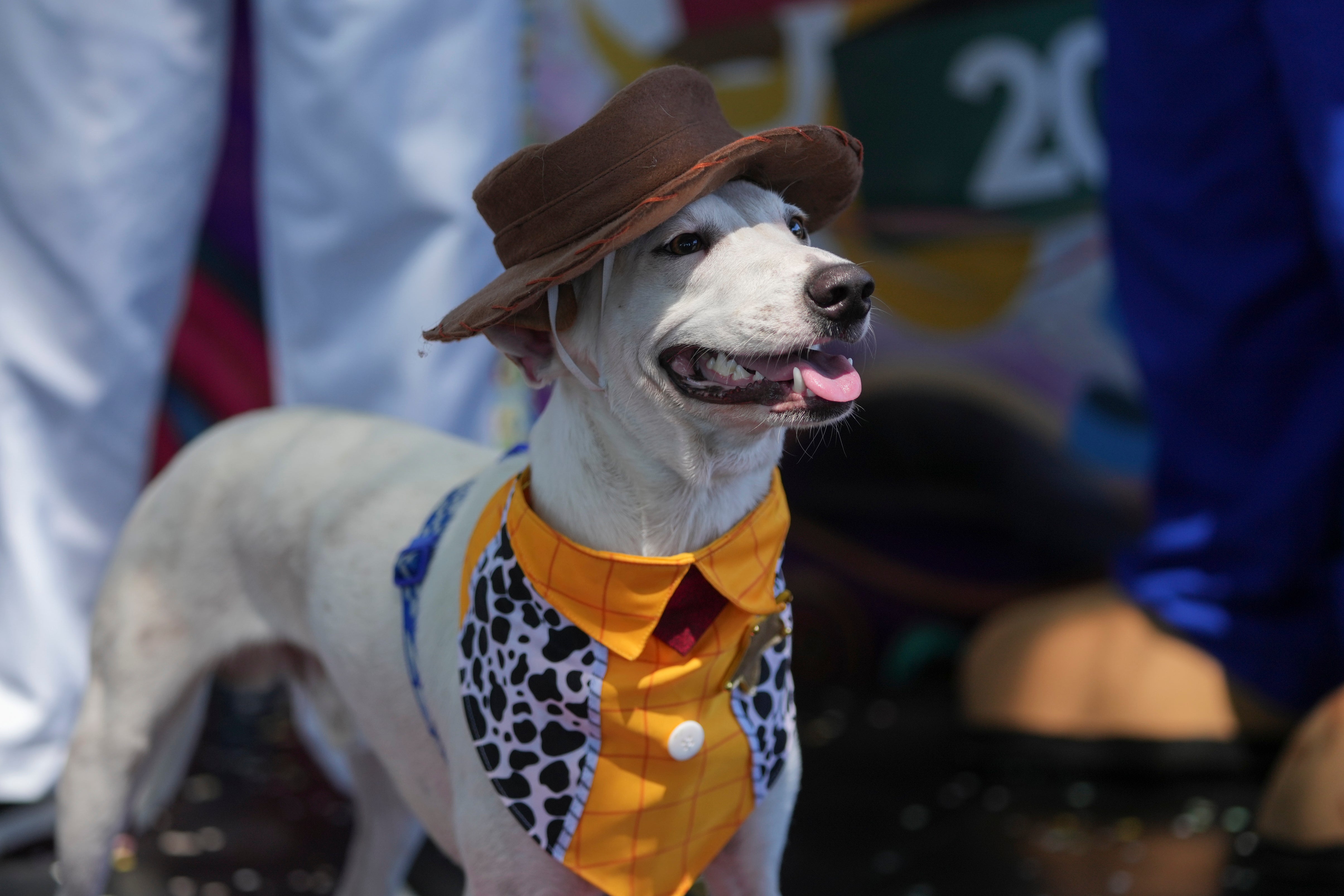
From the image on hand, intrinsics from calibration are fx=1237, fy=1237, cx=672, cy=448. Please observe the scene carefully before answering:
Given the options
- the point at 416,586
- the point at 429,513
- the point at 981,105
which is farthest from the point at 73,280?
the point at 981,105

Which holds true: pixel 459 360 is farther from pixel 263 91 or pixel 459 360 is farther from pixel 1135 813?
pixel 1135 813

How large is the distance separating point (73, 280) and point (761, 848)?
5.84ft

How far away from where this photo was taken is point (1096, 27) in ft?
9.90

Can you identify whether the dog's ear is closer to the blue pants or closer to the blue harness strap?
the blue harness strap

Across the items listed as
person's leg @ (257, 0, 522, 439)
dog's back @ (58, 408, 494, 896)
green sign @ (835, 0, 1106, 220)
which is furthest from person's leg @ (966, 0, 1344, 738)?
dog's back @ (58, 408, 494, 896)

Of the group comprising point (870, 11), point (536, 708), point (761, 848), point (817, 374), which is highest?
point (817, 374)

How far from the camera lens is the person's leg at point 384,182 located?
88.1 inches

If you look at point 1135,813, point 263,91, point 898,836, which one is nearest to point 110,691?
point 263,91

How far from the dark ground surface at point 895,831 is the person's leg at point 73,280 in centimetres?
35

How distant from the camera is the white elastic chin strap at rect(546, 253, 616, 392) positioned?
1.34 m

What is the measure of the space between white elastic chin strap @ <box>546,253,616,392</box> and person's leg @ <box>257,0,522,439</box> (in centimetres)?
93

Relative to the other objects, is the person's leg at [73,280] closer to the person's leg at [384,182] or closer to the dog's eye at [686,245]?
the person's leg at [384,182]

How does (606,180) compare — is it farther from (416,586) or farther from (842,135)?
(416,586)

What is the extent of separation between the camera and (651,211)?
1.25 metres
